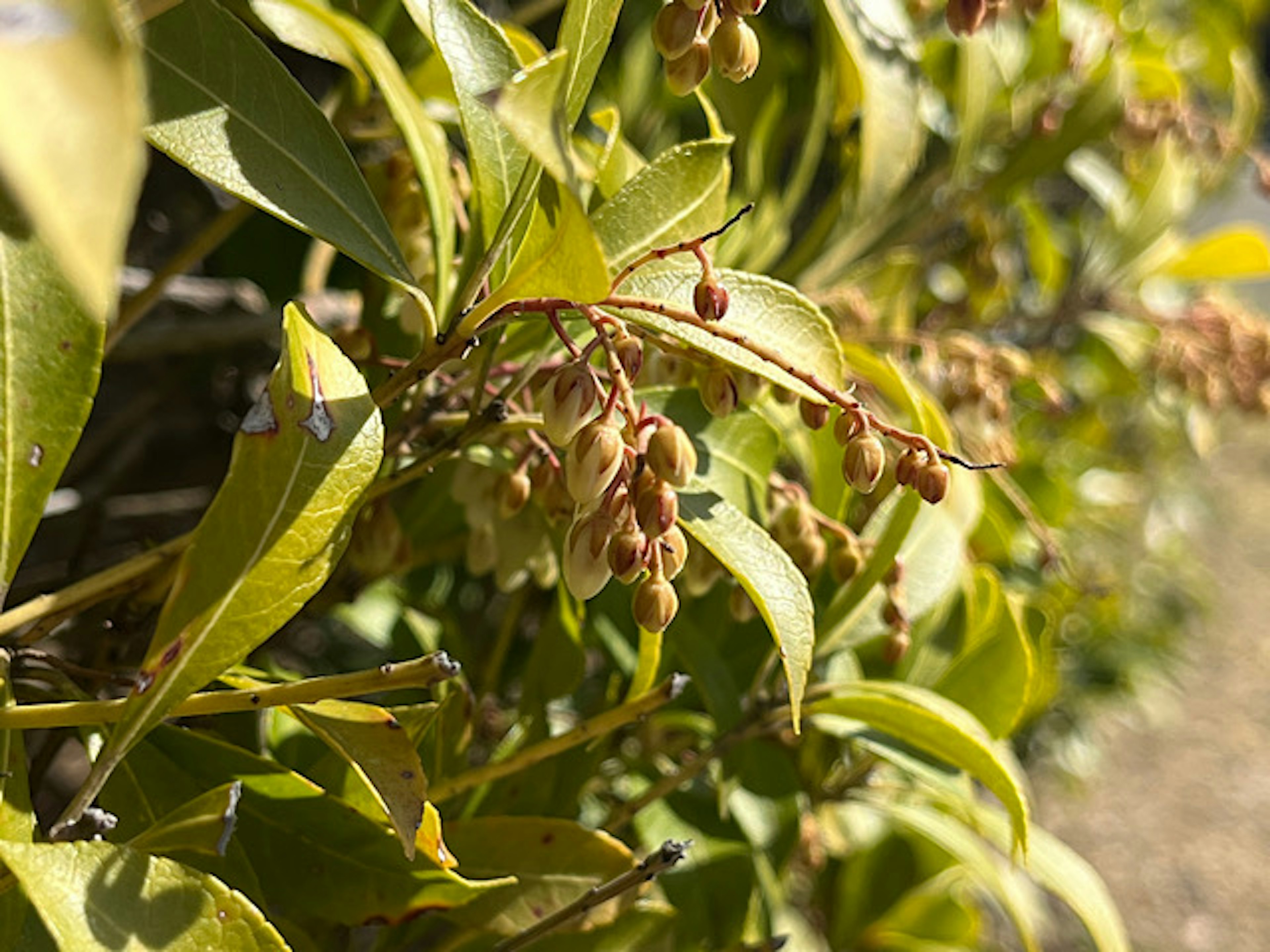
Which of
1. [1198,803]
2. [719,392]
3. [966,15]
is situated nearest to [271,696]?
[719,392]

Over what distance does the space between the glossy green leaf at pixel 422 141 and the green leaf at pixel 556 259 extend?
0.18 feet

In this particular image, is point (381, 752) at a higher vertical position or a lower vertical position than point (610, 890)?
higher

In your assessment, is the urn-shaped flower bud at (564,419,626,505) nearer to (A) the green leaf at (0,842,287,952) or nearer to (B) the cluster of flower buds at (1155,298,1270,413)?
(A) the green leaf at (0,842,287,952)

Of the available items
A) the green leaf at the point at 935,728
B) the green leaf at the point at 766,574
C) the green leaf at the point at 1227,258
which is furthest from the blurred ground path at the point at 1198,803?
the green leaf at the point at 766,574

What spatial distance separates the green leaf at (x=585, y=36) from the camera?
607mm

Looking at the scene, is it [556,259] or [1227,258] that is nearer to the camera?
[556,259]

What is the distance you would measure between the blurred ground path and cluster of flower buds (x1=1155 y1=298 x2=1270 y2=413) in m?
2.18

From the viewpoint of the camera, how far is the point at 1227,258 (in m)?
1.65

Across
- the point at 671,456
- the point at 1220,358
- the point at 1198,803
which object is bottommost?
the point at 1198,803

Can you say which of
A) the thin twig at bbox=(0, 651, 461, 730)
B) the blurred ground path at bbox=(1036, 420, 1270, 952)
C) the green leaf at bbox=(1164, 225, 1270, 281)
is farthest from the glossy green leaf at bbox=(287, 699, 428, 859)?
the blurred ground path at bbox=(1036, 420, 1270, 952)

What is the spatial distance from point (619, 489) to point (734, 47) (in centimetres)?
21

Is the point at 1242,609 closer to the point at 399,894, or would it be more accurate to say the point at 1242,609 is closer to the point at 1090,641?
the point at 1090,641

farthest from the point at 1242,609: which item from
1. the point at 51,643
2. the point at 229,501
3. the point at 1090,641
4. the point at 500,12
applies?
the point at 229,501

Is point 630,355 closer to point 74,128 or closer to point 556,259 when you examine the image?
point 556,259
